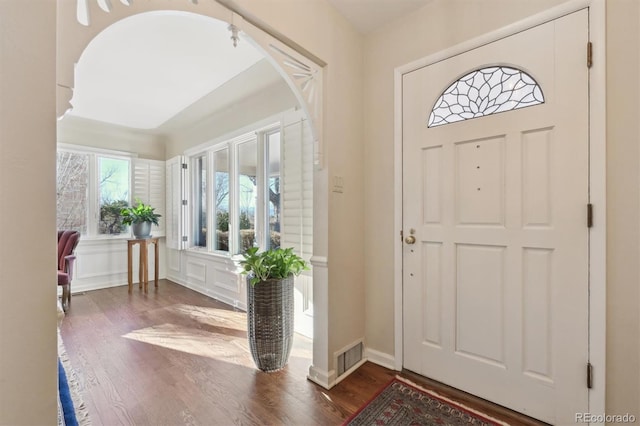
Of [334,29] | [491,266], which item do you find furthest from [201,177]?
[491,266]

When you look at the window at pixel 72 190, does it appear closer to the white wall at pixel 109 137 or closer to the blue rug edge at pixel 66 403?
the white wall at pixel 109 137

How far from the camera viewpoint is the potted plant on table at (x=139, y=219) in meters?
4.14

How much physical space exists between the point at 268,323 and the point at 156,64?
251 centimetres

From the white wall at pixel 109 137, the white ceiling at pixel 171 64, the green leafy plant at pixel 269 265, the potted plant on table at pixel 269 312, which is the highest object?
the white ceiling at pixel 171 64

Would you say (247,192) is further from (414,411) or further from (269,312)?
(414,411)

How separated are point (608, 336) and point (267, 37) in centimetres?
230

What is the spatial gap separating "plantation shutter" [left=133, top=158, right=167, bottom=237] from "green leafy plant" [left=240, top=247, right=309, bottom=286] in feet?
11.3

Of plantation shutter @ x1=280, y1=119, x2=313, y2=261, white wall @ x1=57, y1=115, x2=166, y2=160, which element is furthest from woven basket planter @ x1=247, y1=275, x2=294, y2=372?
white wall @ x1=57, y1=115, x2=166, y2=160

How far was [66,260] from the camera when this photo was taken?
3.18 meters

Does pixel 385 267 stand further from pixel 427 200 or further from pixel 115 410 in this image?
pixel 115 410

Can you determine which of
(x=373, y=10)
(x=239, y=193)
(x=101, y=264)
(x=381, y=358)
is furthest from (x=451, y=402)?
(x=101, y=264)

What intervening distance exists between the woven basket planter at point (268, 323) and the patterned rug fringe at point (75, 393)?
94 cm

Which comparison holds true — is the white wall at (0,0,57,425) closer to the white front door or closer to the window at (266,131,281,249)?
the white front door
